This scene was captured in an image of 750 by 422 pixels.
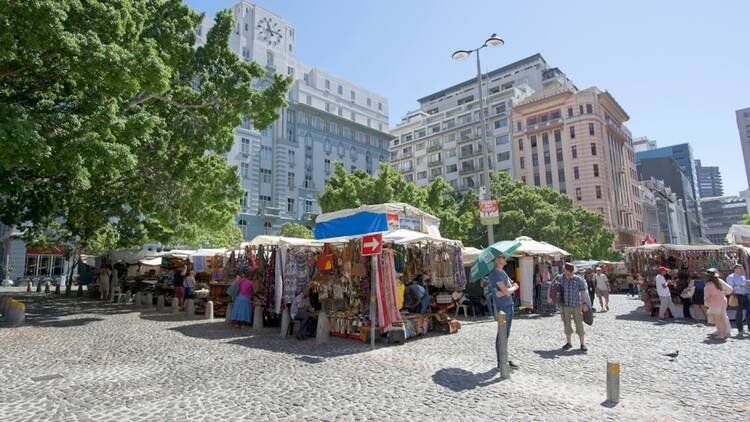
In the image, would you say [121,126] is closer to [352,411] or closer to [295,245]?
[295,245]

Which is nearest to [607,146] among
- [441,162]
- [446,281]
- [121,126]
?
[441,162]

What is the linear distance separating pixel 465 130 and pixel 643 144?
107 meters

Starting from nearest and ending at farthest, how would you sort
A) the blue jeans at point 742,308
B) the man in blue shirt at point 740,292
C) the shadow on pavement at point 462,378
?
the shadow on pavement at point 462,378
the blue jeans at point 742,308
the man in blue shirt at point 740,292

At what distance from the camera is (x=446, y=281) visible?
12.1 metres

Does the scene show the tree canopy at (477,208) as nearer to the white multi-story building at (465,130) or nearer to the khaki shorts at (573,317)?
the khaki shorts at (573,317)

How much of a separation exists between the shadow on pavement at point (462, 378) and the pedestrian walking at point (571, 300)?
2.75 m

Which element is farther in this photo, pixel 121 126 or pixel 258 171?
pixel 258 171

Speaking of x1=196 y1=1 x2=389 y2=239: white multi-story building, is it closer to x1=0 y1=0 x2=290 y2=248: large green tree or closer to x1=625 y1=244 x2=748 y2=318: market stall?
x1=0 y1=0 x2=290 y2=248: large green tree

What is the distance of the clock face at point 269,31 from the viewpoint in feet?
180

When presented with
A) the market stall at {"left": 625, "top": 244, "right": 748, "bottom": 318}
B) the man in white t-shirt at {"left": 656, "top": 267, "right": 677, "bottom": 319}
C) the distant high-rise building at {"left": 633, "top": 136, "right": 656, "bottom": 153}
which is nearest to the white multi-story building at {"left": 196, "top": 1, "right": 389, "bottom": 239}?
the market stall at {"left": 625, "top": 244, "right": 748, "bottom": 318}

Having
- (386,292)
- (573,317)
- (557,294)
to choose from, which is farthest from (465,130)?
(573,317)

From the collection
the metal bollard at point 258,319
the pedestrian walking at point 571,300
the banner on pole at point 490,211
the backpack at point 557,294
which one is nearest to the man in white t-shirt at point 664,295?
the banner on pole at point 490,211

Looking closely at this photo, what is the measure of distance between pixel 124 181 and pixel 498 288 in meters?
15.9

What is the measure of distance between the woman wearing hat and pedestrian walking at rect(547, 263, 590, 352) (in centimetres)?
397
